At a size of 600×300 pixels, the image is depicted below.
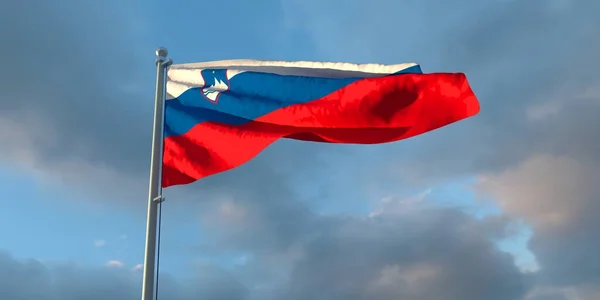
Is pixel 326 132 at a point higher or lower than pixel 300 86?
lower

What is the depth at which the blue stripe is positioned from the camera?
2212 centimetres

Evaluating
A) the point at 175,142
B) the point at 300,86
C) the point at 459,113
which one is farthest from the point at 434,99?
the point at 175,142

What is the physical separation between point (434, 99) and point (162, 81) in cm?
801

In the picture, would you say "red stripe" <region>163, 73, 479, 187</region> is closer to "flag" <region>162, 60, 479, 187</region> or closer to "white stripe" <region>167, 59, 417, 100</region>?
"flag" <region>162, 60, 479, 187</region>

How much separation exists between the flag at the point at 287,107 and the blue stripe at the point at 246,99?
3 centimetres

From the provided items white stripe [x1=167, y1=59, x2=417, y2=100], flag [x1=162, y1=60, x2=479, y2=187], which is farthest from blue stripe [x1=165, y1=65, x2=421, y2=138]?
white stripe [x1=167, y1=59, x2=417, y2=100]

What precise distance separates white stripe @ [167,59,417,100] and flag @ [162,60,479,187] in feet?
0.10

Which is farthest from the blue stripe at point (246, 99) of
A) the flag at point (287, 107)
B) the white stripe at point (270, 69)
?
the white stripe at point (270, 69)

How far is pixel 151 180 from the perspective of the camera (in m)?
20.5

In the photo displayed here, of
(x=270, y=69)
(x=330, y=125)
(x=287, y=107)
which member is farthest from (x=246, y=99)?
(x=330, y=125)

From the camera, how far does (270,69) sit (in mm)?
22719

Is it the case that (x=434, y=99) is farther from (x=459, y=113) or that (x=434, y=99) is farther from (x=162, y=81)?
(x=162, y=81)

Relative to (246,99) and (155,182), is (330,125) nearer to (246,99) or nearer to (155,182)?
(246,99)

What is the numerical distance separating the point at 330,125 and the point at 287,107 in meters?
1.48
